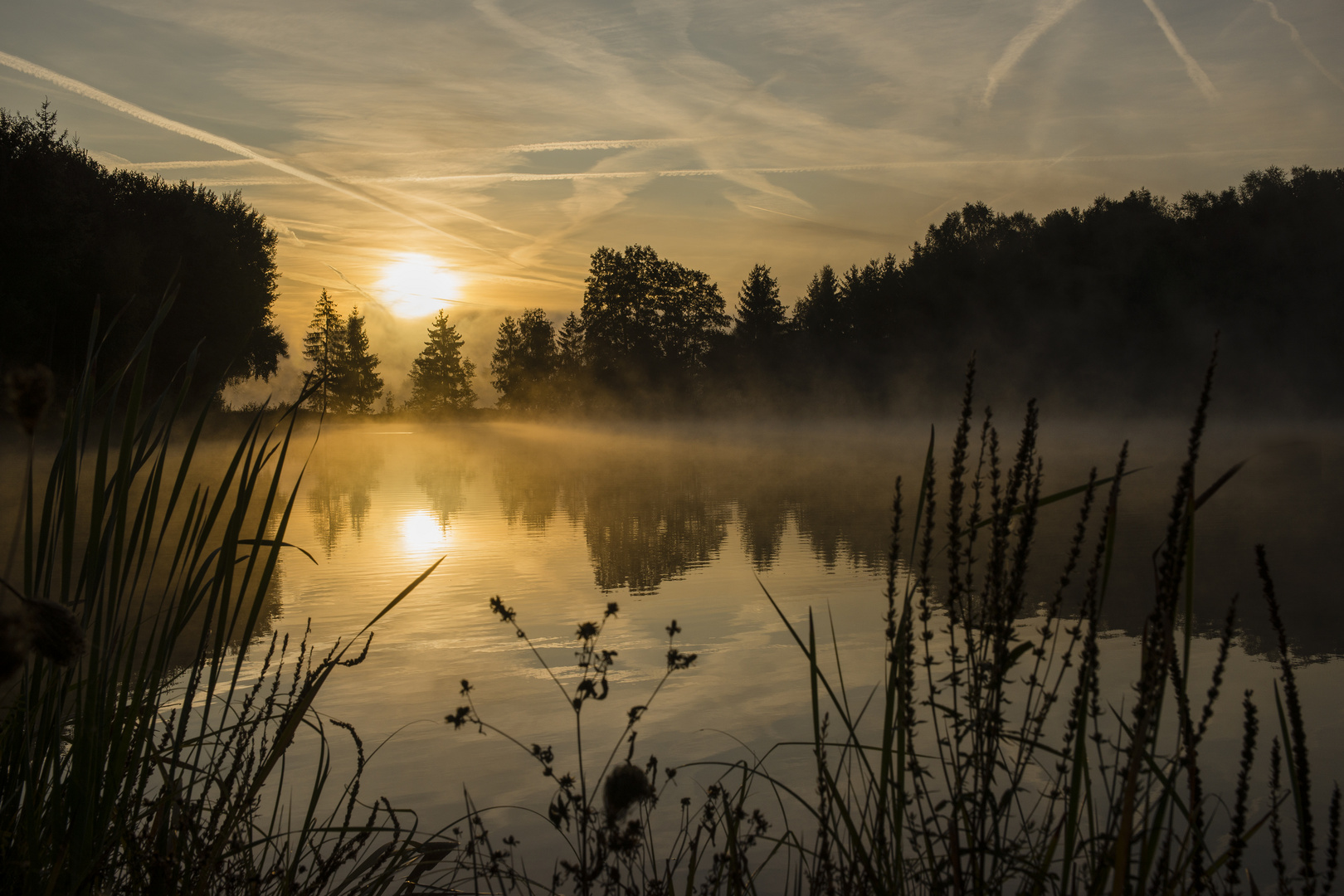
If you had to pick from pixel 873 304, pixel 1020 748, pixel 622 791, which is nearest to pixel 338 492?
pixel 1020 748

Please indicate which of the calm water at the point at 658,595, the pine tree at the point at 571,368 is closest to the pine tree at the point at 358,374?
the pine tree at the point at 571,368

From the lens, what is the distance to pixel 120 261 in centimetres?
2192

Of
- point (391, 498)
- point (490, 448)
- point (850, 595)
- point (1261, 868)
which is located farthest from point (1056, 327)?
point (1261, 868)

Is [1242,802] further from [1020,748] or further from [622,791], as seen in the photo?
[622,791]

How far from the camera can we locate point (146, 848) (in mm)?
1495

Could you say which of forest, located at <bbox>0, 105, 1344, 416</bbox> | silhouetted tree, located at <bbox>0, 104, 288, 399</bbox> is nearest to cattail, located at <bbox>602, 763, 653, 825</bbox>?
silhouetted tree, located at <bbox>0, 104, 288, 399</bbox>

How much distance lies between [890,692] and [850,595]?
16.7 feet

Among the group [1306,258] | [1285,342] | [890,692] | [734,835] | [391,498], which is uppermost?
[1306,258]

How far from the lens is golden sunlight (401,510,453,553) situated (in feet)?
29.3

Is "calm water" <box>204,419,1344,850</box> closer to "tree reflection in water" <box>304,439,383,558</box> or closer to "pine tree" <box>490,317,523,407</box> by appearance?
"tree reflection in water" <box>304,439,383,558</box>

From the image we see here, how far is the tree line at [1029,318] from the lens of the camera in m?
38.0

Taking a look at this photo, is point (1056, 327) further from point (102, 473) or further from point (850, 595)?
point (102, 473)

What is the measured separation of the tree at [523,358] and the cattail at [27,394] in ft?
209

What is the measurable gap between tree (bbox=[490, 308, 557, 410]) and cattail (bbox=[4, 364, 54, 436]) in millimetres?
63823
